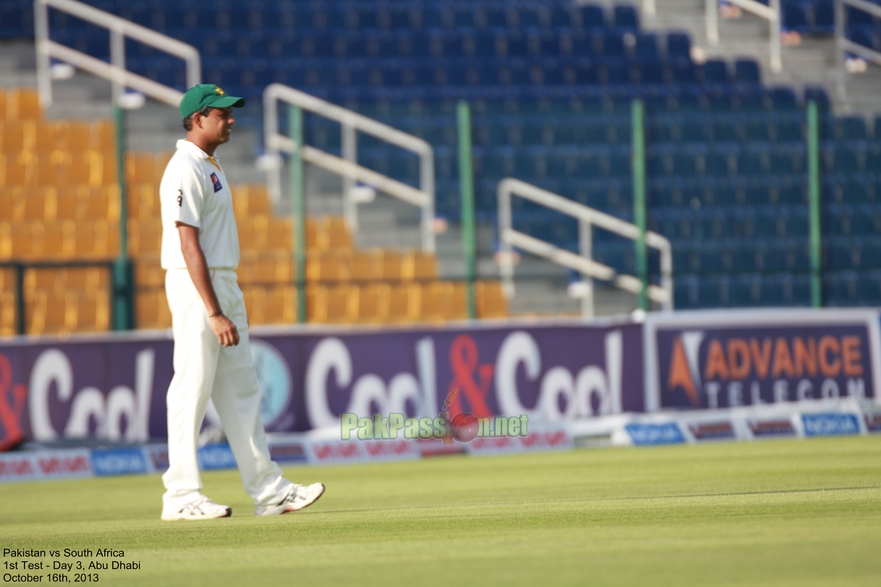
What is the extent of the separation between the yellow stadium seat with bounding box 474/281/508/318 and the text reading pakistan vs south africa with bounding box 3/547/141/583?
8.39 m

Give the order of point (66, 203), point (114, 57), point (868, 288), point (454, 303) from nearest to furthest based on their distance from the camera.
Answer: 1. point (454, 303)
2. point (868, 288)
3. point (66, 203)
4. point (114, 57)

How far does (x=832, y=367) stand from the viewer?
488 inches

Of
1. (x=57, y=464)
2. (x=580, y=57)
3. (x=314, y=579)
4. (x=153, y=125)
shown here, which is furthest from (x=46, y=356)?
(x=580, y=57)

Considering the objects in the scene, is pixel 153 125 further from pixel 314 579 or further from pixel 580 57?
pixel 314 579

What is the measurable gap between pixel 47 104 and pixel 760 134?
28.3 feet

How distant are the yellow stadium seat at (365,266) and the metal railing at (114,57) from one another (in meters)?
3.36

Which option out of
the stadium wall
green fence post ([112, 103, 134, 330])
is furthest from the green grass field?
green fence post ([112, 103, 134, 330])

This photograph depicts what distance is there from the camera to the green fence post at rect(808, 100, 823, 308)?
13.5 meters

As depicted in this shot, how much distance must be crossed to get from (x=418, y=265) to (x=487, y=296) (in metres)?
1.77

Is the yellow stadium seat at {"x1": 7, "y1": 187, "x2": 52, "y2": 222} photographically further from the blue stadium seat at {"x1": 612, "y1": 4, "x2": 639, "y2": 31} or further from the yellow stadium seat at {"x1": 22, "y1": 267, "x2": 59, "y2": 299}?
the blue stadium seat at {"x1": 612, "y1": 4, "x2": 639, "y2": 31}

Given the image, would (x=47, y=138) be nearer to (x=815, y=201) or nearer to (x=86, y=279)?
(x=86, y=279)

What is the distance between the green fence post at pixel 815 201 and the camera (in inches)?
532

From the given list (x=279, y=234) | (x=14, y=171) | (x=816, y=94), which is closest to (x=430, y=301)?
(x=279, y=234)

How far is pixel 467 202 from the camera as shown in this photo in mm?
13172
